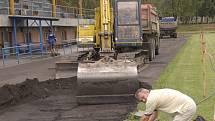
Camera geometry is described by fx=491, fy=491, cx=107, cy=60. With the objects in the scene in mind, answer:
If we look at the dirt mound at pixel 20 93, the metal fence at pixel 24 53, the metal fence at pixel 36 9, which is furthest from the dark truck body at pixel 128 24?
the metal fence at pixel 36 9

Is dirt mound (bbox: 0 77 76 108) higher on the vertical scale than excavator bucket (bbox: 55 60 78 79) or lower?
lower

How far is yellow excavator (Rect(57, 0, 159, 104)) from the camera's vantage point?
1410 centimetres

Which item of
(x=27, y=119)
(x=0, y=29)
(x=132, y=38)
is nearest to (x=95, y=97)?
(x=27, y=119)

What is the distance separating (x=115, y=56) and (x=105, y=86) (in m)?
5.19

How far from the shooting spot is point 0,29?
126 ft

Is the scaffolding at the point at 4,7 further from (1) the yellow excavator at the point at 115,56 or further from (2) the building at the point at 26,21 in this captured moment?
(1) the yellow excavator at the point at 115,56

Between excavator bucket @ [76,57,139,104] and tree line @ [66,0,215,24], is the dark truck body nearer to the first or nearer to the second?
excavator bucket @ [76,57,139,104]

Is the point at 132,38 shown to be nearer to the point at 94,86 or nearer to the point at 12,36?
the point at 94,86

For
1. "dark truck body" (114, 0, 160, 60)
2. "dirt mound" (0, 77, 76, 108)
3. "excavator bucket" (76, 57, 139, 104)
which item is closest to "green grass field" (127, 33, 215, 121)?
"excavator bucket" (76, 57, 139, 104)

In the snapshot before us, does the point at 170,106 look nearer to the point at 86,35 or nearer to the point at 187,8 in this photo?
the point at 86,35

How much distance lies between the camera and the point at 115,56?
1922 centimetres

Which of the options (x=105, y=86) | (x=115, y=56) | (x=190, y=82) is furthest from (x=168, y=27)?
(x=105, y=86)

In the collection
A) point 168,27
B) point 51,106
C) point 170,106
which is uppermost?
point 168,27

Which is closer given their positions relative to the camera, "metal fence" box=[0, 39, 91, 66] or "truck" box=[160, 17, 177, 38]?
"metal fence" box=[0, 39, 91, 66]
